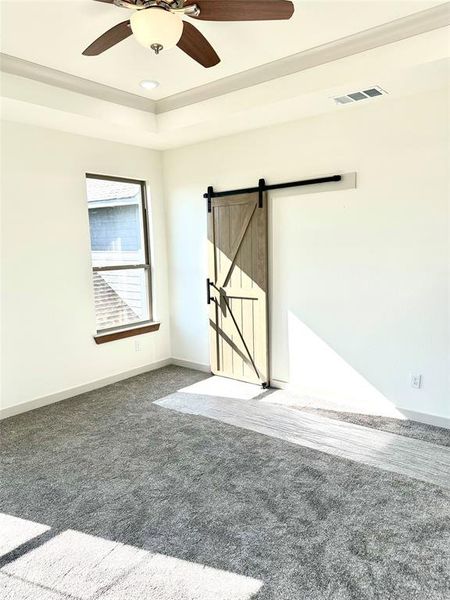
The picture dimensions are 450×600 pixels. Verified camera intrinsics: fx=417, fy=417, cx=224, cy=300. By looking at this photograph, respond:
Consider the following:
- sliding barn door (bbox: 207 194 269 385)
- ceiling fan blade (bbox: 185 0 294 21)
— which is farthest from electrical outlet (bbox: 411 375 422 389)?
ceiling fan blade (bbox: 185 0 294 21)

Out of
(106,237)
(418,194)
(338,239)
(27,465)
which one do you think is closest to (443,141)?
(418,194)

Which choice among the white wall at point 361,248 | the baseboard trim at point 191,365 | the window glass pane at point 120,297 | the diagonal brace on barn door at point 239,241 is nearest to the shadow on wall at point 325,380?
the white wall at point 361,248

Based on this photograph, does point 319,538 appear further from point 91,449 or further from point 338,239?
point 338,239

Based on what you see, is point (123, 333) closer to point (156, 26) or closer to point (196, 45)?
point (196, 45)

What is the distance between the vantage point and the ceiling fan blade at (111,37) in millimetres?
2182

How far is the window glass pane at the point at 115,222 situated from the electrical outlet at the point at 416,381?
10.3 ft

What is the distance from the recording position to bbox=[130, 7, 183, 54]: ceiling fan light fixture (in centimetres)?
196

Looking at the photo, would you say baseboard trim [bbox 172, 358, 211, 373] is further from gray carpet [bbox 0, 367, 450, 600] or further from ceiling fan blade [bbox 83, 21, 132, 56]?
ceiling fan blade [bbox 83, 21, 132, 56]

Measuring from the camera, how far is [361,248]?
3.59 m

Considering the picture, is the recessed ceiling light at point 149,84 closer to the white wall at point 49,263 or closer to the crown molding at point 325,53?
the crown molding at point 325,53

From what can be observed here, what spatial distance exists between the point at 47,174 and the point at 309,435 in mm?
3287

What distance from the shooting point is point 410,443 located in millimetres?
3055

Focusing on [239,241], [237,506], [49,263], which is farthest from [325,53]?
[237,506]

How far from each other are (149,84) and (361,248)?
7.54 feet
